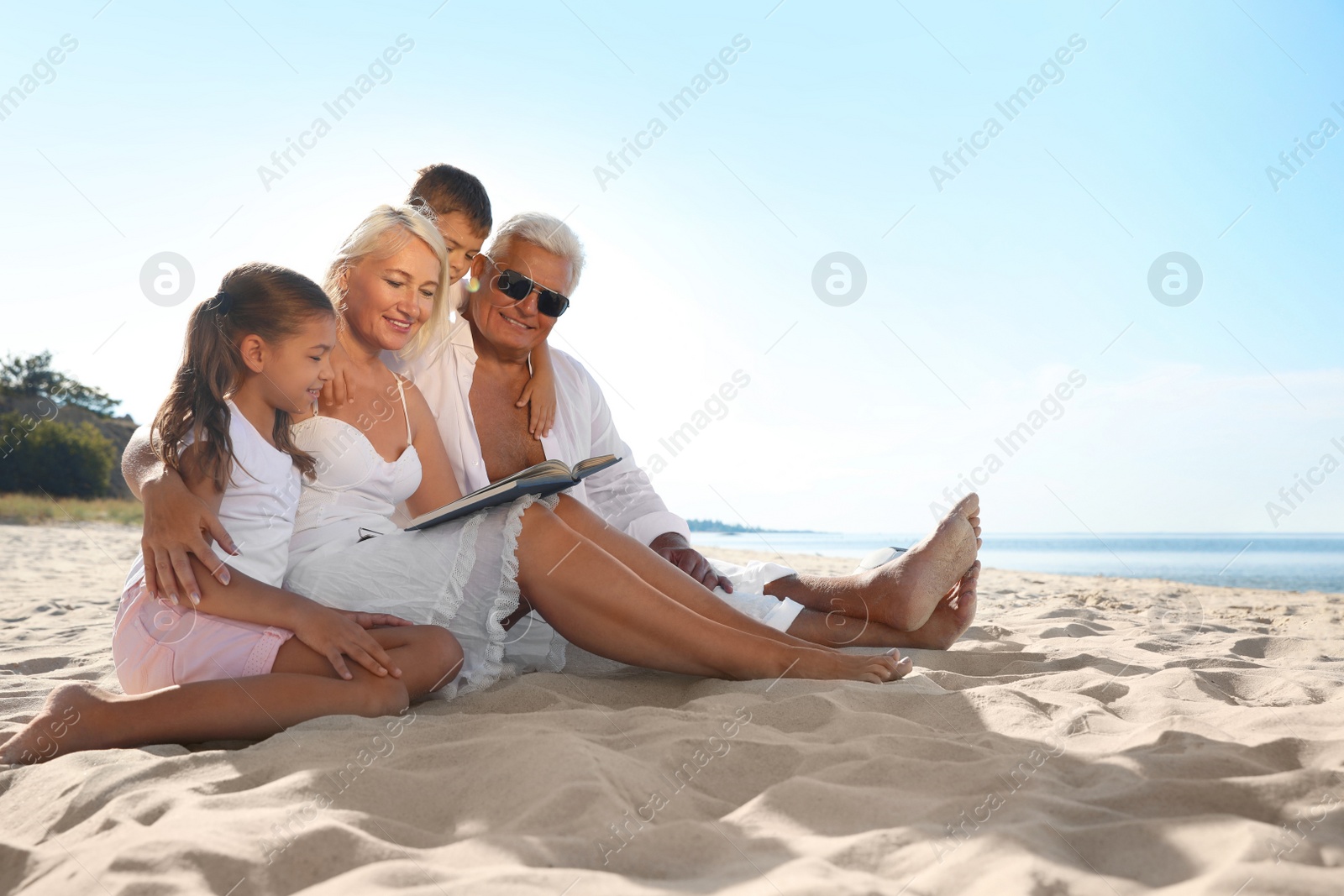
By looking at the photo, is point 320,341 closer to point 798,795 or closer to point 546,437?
point 546,437

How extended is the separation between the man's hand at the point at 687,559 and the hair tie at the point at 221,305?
1.61 m

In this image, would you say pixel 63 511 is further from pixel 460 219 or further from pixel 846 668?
pixel 846 668

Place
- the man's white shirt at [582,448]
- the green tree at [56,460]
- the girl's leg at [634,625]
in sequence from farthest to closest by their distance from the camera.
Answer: the green tree at [56,460], the man's white shirt at [582,448], the girl's leg at [634,625]

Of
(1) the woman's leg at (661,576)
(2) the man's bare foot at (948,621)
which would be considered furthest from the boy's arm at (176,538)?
(2) the man's bare foot at (948,621)

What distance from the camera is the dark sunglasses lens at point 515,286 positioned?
3.48 metres

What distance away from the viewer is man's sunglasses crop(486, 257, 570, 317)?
11.4 feet

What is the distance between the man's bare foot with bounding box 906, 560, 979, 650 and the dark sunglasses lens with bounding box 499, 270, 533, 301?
6.66 ft

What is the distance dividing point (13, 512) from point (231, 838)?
15.1m

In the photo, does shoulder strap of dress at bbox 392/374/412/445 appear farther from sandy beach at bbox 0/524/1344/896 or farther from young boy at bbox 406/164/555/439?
sandy beach at bbox 0/524/1344/896

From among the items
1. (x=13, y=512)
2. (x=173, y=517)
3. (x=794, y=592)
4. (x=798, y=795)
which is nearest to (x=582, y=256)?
(x=794, y=592)

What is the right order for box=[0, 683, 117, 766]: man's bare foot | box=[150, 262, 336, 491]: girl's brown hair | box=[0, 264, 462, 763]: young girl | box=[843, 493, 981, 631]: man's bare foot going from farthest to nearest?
box=[843, 493, 981, 631]: man's bare foot → box=[150, 262, 336, 491]: girl's brown hair → box=[0, 264, 462, 763]: young girl → box=[0, 683, 117, 766]: man's bare foot

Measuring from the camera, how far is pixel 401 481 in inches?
111

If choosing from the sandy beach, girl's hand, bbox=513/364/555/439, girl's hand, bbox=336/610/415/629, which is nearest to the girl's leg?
the sandy beach

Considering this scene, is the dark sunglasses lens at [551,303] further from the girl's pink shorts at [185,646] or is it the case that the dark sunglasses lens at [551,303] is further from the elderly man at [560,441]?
the girl's pink shorts at [185,646]
